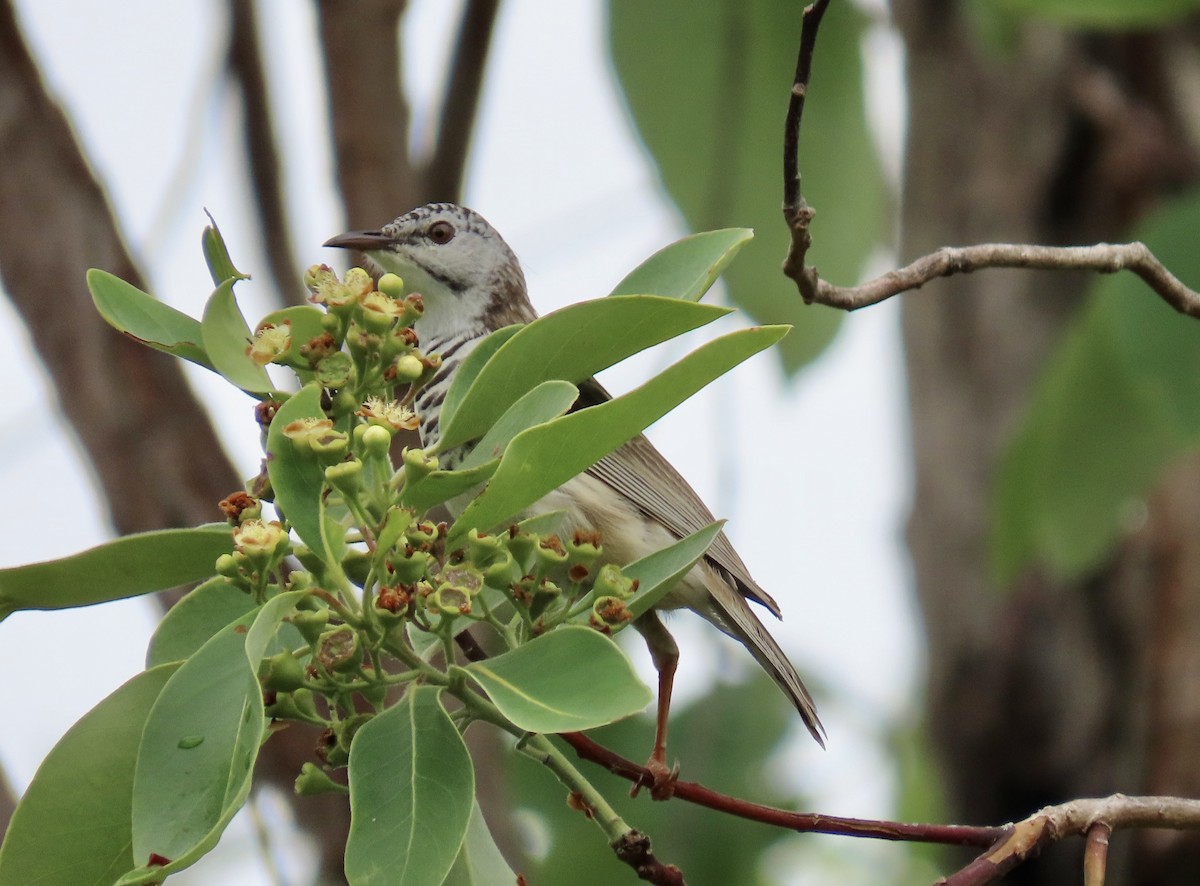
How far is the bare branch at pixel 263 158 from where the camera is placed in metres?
5.46

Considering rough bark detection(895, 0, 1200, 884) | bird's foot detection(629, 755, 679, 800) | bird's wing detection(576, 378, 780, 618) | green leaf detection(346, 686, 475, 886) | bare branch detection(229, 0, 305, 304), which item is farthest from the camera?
rough bark detection(895, 0, 1200, 884)

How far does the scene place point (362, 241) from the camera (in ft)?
15.6

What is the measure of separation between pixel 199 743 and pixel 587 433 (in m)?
0.73

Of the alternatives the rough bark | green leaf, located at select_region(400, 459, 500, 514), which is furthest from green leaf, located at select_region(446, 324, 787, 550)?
the rough bark

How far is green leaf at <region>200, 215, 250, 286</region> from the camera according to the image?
2348mm

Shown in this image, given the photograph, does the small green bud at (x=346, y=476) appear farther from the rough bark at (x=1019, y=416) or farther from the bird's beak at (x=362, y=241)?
the rough bark at (x=1019, y=416)

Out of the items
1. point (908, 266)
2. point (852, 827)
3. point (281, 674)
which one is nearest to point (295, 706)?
point (281, 674)

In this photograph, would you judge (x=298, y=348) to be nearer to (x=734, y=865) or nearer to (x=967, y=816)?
(x=734, y=865)

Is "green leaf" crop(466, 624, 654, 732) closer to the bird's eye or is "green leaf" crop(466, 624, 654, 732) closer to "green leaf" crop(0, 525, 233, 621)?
"green leaf" crop(0, 525, 233, 621)

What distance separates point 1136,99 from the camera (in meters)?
8.77

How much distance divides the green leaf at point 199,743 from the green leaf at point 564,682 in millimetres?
327

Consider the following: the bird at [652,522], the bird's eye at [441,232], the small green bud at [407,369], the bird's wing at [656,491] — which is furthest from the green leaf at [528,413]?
the bird's eye at [441,232]

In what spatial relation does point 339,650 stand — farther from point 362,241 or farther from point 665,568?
point 362,241

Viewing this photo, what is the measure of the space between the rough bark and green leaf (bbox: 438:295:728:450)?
6402 millimetres
